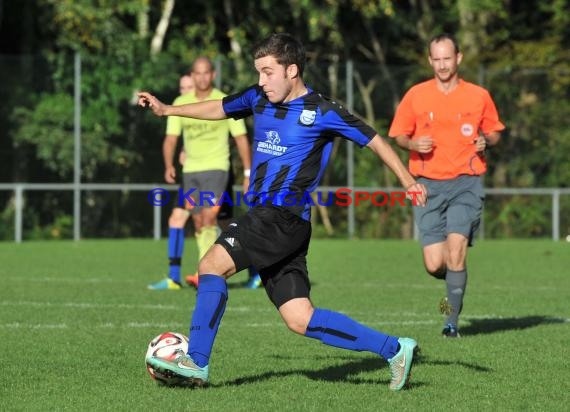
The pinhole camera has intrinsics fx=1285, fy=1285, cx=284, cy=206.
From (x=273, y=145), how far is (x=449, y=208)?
286 centimetres

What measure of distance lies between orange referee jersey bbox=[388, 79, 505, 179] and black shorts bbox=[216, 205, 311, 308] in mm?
2807

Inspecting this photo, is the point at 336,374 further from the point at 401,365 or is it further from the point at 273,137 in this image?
the point at 273,137

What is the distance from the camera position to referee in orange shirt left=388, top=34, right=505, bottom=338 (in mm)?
9055

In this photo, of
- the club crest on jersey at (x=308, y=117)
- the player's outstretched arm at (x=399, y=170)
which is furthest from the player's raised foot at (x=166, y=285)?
the player's outstretched arm at (x=399, y=170)

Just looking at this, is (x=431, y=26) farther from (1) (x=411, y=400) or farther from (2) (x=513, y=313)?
(1) (x=411, y=400)

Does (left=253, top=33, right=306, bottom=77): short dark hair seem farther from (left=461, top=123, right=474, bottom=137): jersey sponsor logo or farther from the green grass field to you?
(left=461, top=123, right=474, bottom=137): jersey sponsor logo

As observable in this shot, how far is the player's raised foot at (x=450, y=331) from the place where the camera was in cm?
884

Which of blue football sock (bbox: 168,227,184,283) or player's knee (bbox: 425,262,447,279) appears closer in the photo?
player's knee (bbox: 425,262,447,279)

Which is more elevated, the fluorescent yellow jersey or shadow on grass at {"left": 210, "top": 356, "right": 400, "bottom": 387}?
the fluorescent yellow jersey

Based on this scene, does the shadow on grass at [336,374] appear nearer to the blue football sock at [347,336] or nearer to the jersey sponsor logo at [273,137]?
the blue football sock at [347,336]

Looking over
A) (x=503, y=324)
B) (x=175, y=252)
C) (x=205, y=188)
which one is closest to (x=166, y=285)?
(x=175, y=252)

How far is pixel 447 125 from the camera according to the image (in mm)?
9203

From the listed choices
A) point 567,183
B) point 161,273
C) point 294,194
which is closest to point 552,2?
point 567,183

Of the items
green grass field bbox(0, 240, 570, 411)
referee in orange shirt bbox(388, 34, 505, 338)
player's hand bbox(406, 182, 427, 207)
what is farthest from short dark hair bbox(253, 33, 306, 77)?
referee in orange shirt bbox(388, 34, 505, 338)
